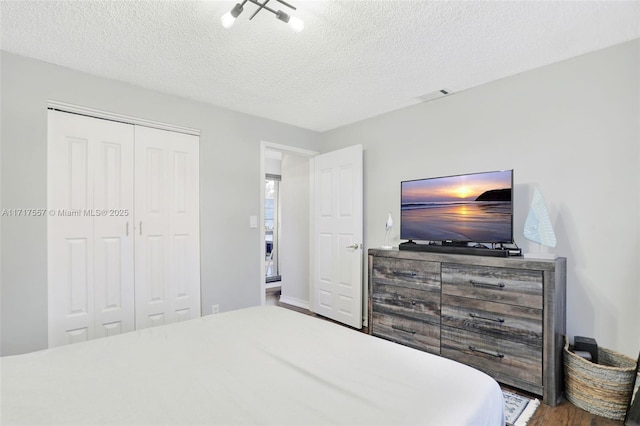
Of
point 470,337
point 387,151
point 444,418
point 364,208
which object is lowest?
point 470,337

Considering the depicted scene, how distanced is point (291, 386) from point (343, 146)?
11.1ft

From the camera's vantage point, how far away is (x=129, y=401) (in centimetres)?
102

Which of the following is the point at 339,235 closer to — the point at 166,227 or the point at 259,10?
the point at 166,227

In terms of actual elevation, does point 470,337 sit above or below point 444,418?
below

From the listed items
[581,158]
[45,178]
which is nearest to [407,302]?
[581,158]

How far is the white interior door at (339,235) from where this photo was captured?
12.1ft

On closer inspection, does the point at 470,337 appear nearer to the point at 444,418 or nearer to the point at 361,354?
the point at 361,354

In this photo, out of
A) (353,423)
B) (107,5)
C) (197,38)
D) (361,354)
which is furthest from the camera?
(197,38)

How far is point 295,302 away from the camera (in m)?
4.81

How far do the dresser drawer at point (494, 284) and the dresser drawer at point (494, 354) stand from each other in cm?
29

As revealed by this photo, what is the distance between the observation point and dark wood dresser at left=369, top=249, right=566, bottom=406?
6.87 feet

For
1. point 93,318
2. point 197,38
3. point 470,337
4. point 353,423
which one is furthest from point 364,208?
point 353,423

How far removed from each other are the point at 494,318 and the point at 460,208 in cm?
88

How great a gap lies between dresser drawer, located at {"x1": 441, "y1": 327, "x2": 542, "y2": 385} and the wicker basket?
22 centimetres
